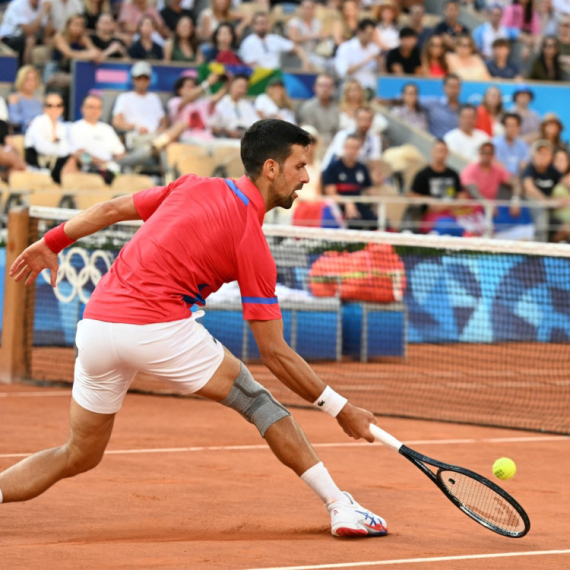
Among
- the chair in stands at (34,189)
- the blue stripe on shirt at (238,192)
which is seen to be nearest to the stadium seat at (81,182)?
the chair in stands at (34,189)

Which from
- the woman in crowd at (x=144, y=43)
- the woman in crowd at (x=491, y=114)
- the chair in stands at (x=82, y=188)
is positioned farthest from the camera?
the woman in crowd at (x=491, y=114)

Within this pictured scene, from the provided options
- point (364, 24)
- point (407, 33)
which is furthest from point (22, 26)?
point (407, 33)

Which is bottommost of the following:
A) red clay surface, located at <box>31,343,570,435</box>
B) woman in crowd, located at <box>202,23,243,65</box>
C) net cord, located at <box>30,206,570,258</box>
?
red clay surface, located at <box>31,343,570,435</box>

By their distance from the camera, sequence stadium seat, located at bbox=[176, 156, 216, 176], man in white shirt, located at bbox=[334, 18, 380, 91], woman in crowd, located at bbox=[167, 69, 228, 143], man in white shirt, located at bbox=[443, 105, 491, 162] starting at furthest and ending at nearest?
man in white shirt, located at bbox=[334, 18, 380, 91], man in white shirt, located at bbox=[443, 105, 491, 162], woman in crowd, located at bbox=[167, 69, 228, 143], stadium seat, located at bbox=[176, 156, 216, 176]

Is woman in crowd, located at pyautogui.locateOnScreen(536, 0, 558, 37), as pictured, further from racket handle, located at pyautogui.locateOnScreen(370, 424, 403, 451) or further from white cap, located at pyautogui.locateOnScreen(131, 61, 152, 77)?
racket handle, located at pyautogui.locateOnScreen(370, 424, 403, 451)

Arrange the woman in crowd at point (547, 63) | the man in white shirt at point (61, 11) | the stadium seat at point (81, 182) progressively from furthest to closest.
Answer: the woman in crowd at point (547, 63)
the man in white shirt at point (61, 11)
the stadium seat at point (81, 182)

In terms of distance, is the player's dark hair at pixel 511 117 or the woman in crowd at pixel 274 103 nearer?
the woman in crowd at pixel 274 103

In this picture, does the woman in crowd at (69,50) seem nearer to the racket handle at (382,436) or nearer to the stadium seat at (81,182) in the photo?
the stadium seat at (81,182)

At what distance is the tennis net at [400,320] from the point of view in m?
9.96

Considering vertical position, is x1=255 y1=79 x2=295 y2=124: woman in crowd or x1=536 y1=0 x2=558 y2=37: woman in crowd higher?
x1=536 y1=0 x2=558 y2=37: woman in crowd

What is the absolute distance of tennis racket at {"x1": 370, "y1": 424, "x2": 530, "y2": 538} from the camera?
492 cm

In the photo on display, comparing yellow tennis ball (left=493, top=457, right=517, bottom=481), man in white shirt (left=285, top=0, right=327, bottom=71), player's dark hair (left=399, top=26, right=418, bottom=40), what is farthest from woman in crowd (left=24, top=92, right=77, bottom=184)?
yellow tennis ball (left=493, top=457, right=517, bottom=481)

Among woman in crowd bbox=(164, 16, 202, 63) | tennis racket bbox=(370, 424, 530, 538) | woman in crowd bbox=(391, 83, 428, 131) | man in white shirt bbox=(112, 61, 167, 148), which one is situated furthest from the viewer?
woman in crowd bbox=(391, 83, 428, 131)

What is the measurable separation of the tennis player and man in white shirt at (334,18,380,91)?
13.0 metres
